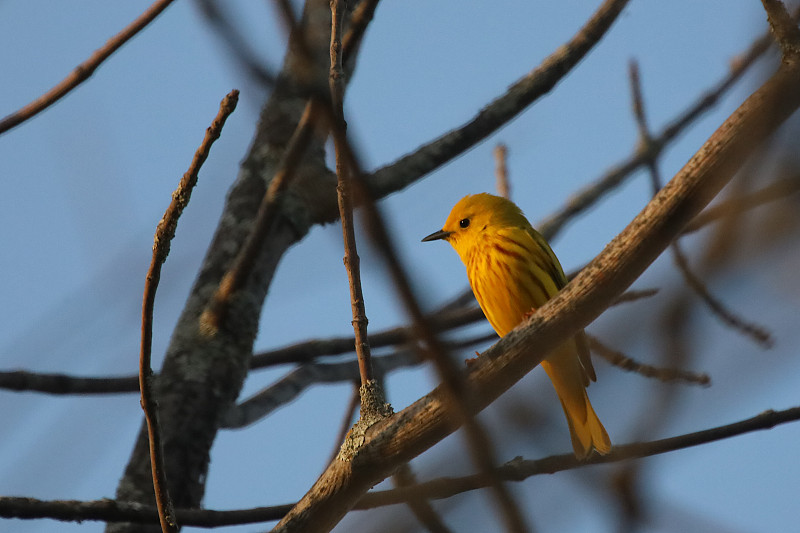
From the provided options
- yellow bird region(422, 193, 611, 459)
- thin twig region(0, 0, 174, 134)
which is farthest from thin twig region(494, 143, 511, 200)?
thin twig region(0, 0, 174, 134)

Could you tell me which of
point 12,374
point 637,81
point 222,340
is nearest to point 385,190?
point 222,340

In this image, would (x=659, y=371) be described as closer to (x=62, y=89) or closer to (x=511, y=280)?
(x=62, y=89)

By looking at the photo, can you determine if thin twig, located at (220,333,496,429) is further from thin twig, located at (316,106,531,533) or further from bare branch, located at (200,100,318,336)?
thin twig, located at (316,106,531,533)

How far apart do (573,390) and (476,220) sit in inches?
55.1

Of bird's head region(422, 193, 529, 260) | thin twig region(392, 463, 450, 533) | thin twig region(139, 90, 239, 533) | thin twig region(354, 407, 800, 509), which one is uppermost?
bird's head region(422, 193, 529, 260)

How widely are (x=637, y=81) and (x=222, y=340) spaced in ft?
7.94

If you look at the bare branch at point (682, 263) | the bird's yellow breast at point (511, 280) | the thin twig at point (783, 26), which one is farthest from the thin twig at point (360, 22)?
the thin twig at point (783, 26)

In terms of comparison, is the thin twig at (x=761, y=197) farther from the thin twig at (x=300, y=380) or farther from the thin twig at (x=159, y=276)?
the thin twig at (x=300, y=380)

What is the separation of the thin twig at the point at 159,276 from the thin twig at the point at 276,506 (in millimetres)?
411

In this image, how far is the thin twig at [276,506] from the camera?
76.4 inches

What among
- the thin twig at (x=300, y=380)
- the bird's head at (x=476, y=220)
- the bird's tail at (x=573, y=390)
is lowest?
the bird's tail at (x=573, y=390)

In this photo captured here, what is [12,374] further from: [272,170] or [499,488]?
[499,488]

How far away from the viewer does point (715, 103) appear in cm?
514

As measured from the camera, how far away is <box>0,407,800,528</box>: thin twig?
1.94 m
